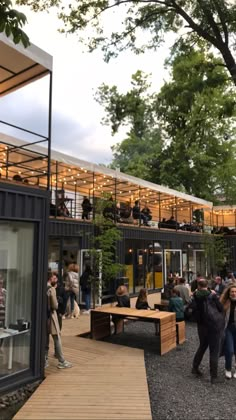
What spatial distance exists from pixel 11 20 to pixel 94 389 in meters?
4.62

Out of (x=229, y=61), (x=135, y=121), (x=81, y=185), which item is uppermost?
(x=135, y=121)

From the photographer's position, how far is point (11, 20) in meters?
3.20

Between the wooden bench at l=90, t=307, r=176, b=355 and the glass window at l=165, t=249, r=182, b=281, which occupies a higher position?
the glass window at l=165, t=249, r=182, b=281

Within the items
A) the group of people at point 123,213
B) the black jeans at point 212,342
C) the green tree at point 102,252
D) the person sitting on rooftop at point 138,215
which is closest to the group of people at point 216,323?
the black jeans at point 212,342

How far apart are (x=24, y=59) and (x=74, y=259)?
765 cm

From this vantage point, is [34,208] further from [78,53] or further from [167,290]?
[78,53]

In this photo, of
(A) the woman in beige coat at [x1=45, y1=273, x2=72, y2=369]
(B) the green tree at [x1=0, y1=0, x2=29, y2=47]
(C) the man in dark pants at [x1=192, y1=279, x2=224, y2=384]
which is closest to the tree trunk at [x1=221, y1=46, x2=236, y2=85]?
(C) the man in dark pants at [x1=192, y1=279, x2=224, y2=384]

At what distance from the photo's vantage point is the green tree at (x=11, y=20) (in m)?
3.15

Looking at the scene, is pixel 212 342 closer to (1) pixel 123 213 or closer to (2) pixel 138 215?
(1) pixel 123 213

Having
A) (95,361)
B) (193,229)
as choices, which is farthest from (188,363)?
(193,229)

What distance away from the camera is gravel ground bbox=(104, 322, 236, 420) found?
4512 mm

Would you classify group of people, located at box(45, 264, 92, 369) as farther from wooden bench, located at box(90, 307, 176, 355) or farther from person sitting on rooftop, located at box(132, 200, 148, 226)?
person sitting on rooftop, located at box(132, 200, 148, 226)

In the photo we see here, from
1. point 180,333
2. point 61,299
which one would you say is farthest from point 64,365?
point 180,333

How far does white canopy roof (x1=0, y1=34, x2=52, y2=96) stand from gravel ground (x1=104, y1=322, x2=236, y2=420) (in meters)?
5.66
